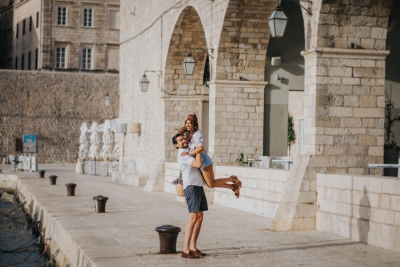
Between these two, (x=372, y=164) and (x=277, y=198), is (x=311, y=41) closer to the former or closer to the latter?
(x=372, y=164)

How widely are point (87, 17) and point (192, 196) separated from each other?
45.6m

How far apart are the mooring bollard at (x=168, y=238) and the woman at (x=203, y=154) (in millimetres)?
672

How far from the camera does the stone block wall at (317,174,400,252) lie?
8898 millimetres

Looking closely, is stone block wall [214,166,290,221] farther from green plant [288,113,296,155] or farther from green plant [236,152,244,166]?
green plant [288,113,296,155]

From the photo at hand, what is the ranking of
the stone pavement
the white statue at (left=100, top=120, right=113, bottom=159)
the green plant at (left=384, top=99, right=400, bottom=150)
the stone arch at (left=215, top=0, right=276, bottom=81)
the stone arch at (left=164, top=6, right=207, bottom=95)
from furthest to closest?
1. the white statue at (left=100, top=120, right=113, bottom=159)
2. the stone arch at (left=164, top=6, right=207, bottom=95)
3. the green plant at (left=384, top=99, right=400, bottom=150)
4. the stone arch at (left=215, top=0, right=276, bottom=81)
5. the stone pavement

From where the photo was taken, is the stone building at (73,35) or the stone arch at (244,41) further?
the stone building at (73,35)

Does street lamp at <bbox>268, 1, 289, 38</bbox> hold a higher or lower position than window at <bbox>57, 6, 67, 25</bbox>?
lower

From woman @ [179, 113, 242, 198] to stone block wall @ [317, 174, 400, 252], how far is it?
6.56ft

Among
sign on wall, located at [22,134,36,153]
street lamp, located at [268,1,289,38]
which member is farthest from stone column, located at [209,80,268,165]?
sign on wall, located at [22,134,36,153]

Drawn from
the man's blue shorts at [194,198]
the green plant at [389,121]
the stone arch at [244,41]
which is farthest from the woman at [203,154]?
the green plant at [389,121]

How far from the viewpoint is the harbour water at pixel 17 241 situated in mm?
13148

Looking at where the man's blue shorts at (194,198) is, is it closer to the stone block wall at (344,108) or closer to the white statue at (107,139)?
the stone block wall at (344,108)

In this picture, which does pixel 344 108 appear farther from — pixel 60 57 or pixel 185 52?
pixel 60 57

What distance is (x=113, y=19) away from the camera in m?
52.8
